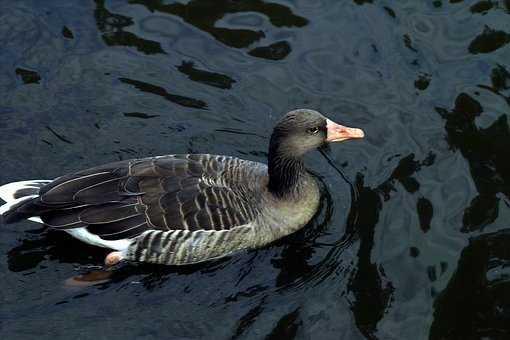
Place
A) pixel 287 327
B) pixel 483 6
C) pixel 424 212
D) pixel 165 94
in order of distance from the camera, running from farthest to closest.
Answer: pixel 483 6 → pixel 165 94 → pixel 424 212 → pixel 287 327

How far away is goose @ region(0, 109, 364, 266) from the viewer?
30.6ft

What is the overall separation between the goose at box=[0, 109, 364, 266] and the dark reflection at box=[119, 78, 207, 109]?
181 cm

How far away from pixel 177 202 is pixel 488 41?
586 centimetres

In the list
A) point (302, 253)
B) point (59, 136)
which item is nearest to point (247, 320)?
point (302, 253)

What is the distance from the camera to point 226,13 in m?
13.2

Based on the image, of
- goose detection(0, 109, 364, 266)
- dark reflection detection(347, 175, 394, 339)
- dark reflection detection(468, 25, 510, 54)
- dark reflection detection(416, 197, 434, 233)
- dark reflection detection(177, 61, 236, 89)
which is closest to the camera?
dark reflection detection(347, 175, 394, 339)

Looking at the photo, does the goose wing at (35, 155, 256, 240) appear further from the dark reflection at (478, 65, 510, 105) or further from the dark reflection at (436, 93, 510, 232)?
the dark reflection at (478, 65, 510, 105)

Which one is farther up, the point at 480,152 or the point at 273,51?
the point at 273,51

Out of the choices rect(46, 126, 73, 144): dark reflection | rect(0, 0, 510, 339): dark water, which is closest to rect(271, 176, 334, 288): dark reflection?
rect(0, 0, 510, 339): dark water

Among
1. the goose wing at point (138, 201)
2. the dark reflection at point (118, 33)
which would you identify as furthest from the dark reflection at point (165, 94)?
the goose wing at point (138, 201)

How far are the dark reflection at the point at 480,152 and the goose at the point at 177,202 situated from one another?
1.77 m

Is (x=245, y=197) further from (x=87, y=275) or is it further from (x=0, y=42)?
(x=0, y=42)

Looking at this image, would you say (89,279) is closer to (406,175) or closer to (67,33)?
(406,175)

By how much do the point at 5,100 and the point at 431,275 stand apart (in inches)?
250
